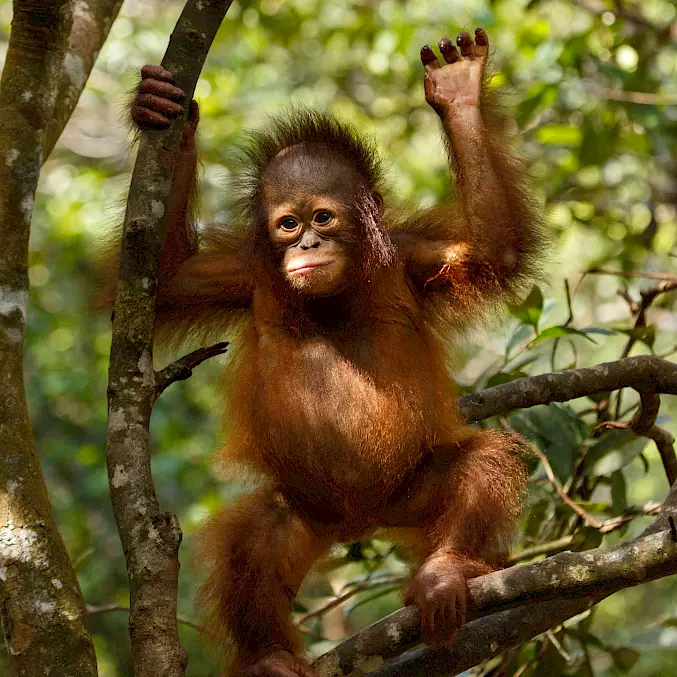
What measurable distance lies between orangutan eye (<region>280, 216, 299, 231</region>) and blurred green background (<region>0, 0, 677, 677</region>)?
725mm

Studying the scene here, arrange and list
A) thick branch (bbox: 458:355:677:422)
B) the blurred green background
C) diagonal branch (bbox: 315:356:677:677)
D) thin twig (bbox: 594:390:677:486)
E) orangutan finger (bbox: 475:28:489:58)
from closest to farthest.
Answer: diagonal branch (bbox: 315:356:677:677) → thick branch (bbox: 458:355:677:422) → thin twig (bbox: 594:390:677:486) → orangutan finger (bbox: 475:28:489:58) → the blurred green background

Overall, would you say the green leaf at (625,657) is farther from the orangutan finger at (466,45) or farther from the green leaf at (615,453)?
the orangutan finger at (466,45)

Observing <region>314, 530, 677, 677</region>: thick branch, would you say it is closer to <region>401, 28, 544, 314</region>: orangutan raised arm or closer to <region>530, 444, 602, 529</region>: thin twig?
<region>530, 444, 602, 529</region>: thin twig

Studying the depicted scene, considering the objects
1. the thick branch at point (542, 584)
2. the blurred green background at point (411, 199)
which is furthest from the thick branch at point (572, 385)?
the thick branch at point (542, 584)

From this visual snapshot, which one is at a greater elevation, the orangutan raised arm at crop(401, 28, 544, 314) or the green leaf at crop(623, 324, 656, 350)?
the orangutan raised arm at crop(401, 28, 544, 314)

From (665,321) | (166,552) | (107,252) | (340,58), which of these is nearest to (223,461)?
(107,252)

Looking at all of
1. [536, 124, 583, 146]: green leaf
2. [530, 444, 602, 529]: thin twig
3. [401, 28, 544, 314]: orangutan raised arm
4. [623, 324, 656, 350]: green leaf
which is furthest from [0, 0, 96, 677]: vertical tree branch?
[536, 124, 583, 146]: green leaf

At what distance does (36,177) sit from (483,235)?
5.58 ft

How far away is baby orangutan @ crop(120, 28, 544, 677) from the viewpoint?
348cm

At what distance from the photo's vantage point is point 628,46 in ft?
19.7

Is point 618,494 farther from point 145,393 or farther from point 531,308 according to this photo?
point 145,393

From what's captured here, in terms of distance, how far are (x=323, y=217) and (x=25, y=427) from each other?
5.19ft

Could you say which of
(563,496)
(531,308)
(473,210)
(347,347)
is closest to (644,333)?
(531,308)

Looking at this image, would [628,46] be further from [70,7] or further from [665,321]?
[70,7]
